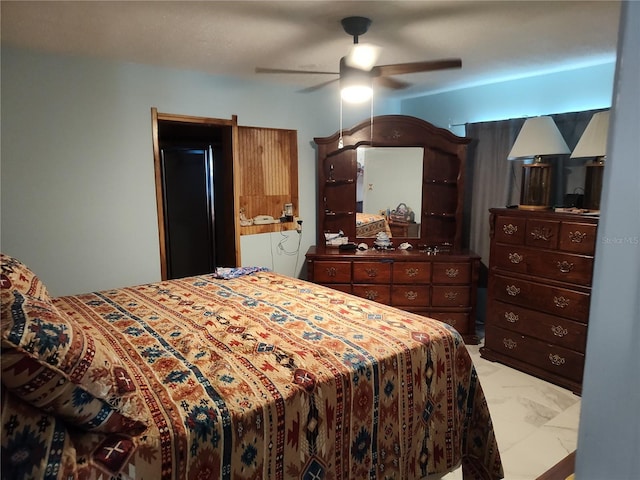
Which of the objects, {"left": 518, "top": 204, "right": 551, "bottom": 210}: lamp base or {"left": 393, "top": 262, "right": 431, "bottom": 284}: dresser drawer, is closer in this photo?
{"left": 518, "top": 204, "right": 551, "bottom": 210}: lamp base

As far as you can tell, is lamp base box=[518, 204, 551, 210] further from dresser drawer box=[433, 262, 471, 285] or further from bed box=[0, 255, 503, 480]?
bed box=[0, 255, 503, 480]

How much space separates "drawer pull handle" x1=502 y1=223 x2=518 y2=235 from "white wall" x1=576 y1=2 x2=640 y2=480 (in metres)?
2.87

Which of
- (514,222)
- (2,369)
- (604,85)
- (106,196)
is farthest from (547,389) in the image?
(106,196)

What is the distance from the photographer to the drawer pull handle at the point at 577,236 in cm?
269

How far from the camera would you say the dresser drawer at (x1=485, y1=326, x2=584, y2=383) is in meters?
2.83

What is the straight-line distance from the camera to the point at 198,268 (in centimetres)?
499

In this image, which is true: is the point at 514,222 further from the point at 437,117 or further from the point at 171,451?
the point at 171,451

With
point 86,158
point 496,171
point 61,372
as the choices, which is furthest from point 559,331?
point 86,158

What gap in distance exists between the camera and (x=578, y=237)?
2713 millimetres

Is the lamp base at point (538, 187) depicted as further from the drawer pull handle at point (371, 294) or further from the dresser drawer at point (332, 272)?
the dresser drawer at point (332, 272)

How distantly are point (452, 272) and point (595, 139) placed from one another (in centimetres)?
147

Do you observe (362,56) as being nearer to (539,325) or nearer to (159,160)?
(159,160)

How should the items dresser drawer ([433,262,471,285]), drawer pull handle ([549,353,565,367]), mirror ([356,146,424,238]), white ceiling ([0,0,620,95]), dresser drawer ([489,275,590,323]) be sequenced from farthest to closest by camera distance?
mirror ([356,146,424,238]) → dresser drawer ([433,262,471,285]) → drawer pull handle ([549,353,565,367]) → dresser drawer ([489,275,590,323]) → white ceiling ([0,0,620,95])

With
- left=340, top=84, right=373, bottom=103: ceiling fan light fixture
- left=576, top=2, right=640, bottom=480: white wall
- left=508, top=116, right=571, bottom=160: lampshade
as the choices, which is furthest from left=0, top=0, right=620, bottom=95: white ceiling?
left=576, top=2, right=640, bottom=480: white wall
